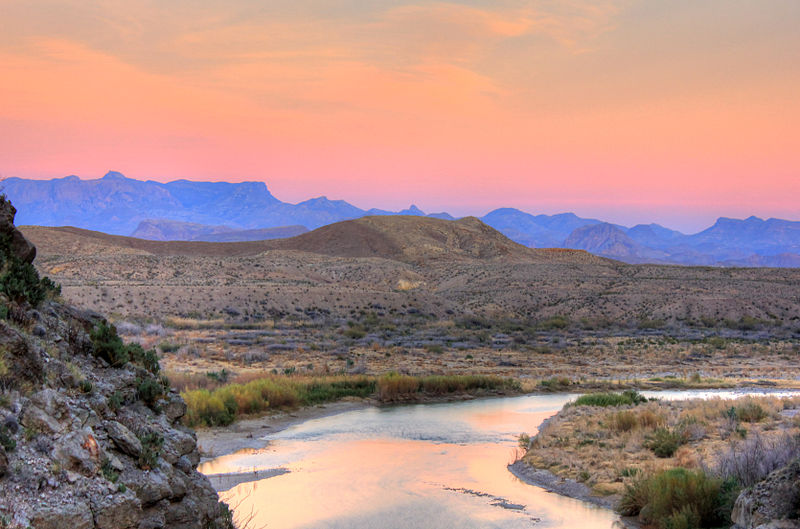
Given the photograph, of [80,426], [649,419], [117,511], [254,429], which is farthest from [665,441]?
[80,426]

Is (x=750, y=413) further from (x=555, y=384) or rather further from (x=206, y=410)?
(x=206, y=410)

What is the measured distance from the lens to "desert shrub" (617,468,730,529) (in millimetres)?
11406

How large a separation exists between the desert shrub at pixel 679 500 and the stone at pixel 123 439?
8610 mm

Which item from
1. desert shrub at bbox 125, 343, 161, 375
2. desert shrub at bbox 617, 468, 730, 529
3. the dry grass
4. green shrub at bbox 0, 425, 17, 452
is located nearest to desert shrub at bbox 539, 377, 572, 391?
the dry grass

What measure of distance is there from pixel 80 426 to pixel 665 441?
46.1ft

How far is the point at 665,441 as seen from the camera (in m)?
16.8

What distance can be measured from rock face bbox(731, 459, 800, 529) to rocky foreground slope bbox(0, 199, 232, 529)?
21.8ft

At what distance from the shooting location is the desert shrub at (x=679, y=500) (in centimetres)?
1141

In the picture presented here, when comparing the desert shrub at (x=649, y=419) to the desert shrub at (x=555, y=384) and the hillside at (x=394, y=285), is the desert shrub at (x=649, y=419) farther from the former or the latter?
the hillside at (x=394, y=285)

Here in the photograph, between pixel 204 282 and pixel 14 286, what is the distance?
57.2m

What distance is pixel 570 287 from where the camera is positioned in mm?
74375

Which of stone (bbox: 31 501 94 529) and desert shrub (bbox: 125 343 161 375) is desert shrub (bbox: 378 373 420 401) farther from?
stone (bbox: 31 501 94 529)

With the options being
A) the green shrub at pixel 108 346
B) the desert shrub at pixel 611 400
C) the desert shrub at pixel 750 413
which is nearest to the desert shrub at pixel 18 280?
the green shrub at pixel 108 346

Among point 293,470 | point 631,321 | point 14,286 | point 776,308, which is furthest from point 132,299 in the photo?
point 776,308
